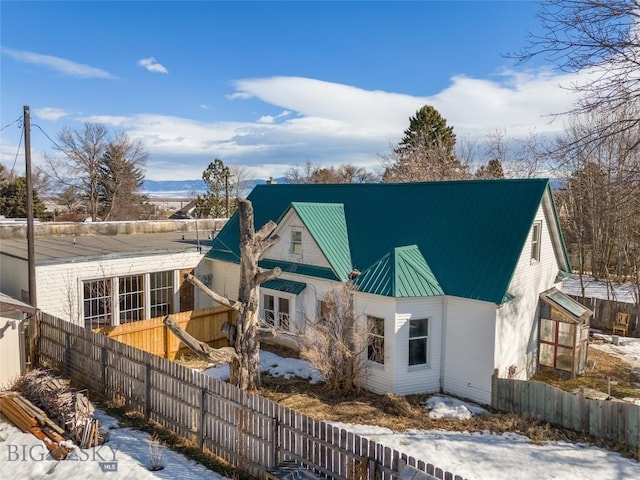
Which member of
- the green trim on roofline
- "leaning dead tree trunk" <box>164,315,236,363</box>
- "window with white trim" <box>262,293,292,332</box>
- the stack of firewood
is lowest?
the stack of firewood

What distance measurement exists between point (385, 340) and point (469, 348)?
2.55 meters

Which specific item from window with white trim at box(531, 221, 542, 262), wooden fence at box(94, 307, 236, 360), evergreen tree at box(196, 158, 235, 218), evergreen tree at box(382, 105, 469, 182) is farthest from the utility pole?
evergreen tree at box(196, 158, 235, 218)

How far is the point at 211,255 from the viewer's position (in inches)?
878

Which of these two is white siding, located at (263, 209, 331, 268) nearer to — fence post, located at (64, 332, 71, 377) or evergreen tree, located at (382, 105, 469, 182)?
fence post, located at (64, 332, 71, 377)

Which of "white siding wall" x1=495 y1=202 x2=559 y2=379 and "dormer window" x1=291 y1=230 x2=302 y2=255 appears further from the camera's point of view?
"dormer window" x1=291 y1=230 x2=302 y2=255

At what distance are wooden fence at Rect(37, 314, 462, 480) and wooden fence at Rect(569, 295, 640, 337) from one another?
21025mm

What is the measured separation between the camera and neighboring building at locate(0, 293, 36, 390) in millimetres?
13906

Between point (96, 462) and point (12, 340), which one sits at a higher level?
point (12, 340)

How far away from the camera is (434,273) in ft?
49.9

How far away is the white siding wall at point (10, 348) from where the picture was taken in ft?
45.7

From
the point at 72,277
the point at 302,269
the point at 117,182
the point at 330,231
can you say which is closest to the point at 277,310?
the point at 302,269

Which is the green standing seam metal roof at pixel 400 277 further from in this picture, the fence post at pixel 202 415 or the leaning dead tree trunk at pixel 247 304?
the fence post at pixel 202 415

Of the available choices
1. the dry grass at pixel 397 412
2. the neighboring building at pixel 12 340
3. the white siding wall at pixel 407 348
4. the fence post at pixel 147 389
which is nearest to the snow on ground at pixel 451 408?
the dry grass at pixel 397 412

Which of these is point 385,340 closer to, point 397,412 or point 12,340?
point 397,412
